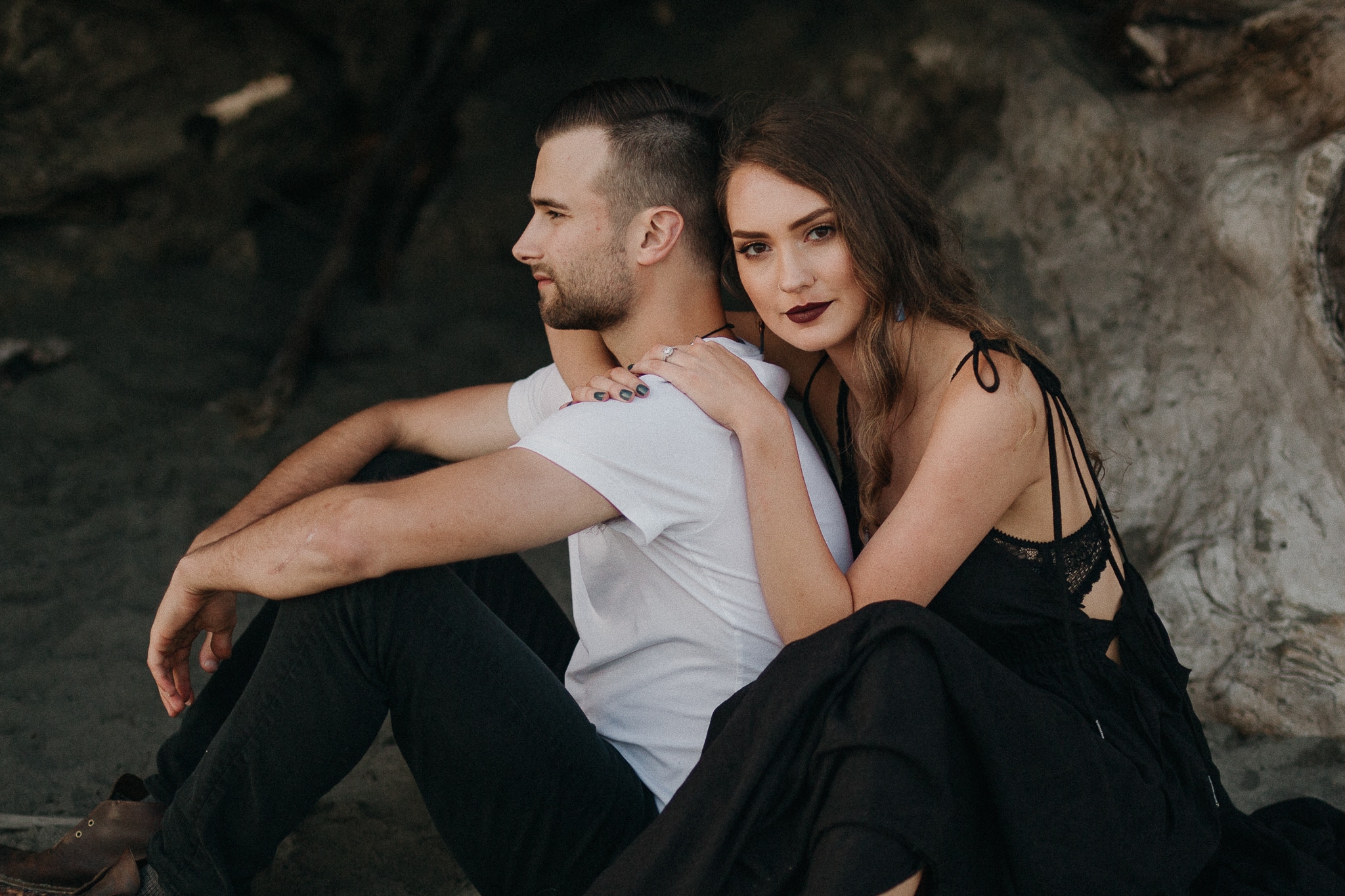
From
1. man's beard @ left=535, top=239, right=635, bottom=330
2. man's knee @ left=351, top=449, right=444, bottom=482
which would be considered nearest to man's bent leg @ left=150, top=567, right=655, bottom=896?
man's knee @ left=351, top=449, right=444, bottom=482

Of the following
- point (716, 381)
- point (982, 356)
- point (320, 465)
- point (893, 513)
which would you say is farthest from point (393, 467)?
point (982, 356)

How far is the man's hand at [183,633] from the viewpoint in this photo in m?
1.83

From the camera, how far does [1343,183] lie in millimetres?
2615

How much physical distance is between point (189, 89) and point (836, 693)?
4735mm

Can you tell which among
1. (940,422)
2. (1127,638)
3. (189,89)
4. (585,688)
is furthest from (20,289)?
(1127,638)

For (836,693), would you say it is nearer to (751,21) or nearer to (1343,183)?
(1343,183)

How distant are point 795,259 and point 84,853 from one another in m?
1.68

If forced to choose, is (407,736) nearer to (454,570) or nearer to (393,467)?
(454,570)

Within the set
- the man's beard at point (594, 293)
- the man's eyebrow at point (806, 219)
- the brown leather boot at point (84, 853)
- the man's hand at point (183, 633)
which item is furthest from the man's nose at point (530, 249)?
the brown leather boot at point (84, 853)

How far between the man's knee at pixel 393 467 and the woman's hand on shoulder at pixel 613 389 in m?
0.56

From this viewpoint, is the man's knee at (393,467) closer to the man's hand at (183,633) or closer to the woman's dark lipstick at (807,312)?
the man's hand at (183,633)

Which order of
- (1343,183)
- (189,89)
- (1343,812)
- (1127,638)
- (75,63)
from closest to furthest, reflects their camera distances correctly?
(1127,638), (1343,812), (1343,183), (75,63), (189,89)

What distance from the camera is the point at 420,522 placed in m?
1.59

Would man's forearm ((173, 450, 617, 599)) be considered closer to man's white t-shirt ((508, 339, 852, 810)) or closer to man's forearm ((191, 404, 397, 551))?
man's white t-shirt ((508, 339, 852, 810))
